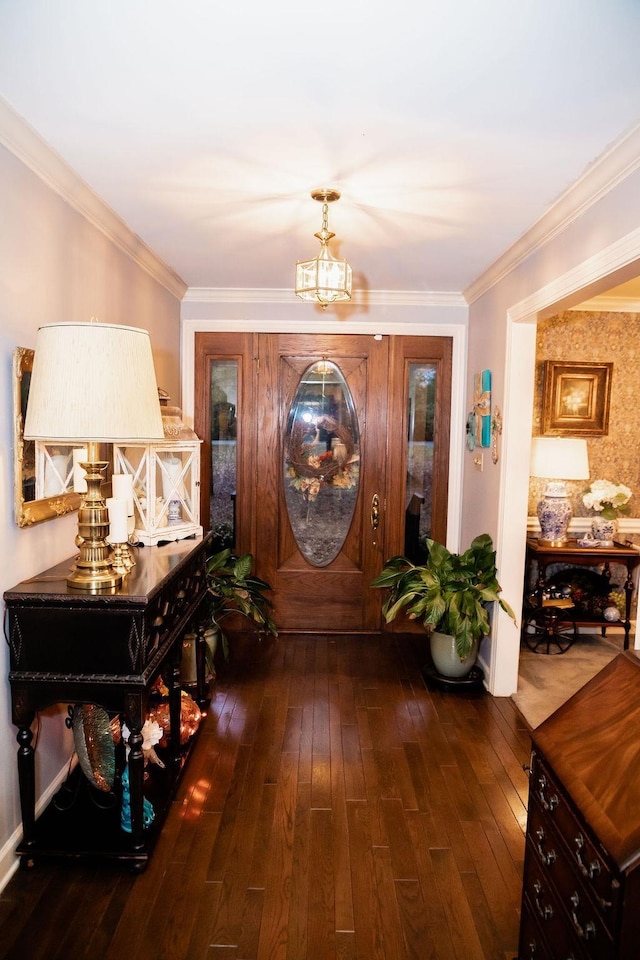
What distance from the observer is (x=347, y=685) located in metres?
3.46

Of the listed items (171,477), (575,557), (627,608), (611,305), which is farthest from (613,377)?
(171,477)

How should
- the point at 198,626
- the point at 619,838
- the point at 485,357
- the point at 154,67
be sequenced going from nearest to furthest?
the point at 619,838, the point at 154,67, the point at 198,626, the point at 485,357

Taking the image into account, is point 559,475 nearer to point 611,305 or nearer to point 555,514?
point 555,514

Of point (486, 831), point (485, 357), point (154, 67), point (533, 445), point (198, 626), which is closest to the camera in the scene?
point (154, 67)

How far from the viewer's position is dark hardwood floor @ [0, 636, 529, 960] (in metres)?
1.74

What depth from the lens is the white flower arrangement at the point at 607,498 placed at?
4.06 meters

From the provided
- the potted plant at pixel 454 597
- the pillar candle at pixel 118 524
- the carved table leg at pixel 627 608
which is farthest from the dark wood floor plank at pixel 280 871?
the carved table leg at pixel 627 608

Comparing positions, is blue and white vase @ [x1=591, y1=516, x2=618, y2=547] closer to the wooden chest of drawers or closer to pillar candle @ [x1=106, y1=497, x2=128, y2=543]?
the wooden chest of drawers

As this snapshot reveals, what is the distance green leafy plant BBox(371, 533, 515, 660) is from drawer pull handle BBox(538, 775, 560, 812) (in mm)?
1767

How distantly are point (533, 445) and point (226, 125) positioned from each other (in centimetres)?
289

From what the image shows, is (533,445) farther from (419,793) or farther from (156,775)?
(156,775)

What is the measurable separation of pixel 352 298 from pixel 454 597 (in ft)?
6.90

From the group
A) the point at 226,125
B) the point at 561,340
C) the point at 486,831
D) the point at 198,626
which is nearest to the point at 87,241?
the point at 226,125

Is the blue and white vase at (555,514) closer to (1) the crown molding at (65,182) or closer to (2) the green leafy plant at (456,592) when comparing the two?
(2) the green leafy plant at (456,592)
